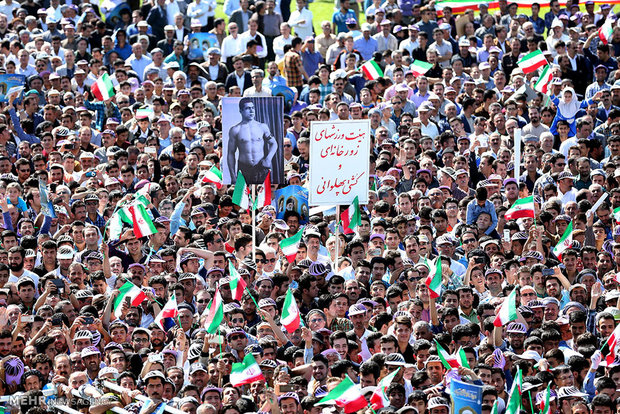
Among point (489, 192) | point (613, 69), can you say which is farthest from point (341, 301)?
point (613, 69)

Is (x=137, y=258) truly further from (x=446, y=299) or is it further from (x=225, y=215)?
(x=446, y=299)

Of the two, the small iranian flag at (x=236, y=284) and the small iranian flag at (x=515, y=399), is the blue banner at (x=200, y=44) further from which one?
the small iranian flag at (x=515, y=399)

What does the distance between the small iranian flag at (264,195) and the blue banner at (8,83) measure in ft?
20.3

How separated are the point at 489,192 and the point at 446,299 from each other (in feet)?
12.6

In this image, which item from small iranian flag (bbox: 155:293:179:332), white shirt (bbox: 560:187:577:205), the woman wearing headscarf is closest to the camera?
small iranian flag (bbox: 155:293:179:332)

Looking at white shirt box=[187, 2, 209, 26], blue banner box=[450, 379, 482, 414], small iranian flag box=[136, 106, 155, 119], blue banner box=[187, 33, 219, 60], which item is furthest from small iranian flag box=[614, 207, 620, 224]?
white shirt box=[187, 2, 209, 26]

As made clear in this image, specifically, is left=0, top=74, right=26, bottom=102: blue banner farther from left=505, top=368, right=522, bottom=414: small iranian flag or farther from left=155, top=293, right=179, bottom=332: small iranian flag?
left=505, top=368, right=522, bottom=414: small iranian flag

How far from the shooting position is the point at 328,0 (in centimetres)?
3431

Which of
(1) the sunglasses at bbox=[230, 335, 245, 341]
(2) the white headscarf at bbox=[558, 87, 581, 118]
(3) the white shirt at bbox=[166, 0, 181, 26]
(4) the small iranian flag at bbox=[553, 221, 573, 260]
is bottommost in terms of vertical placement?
(4) the small iranian flag at bbox=[553, 221, 573, 260]

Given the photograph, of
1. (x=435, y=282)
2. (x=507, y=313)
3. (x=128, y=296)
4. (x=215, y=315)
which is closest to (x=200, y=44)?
(x=128, y=296)

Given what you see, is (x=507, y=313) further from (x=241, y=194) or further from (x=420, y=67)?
(x=420, y=67)

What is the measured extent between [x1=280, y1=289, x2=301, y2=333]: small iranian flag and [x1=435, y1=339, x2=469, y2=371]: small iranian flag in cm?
162

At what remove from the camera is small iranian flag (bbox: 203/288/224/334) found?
54.3ft

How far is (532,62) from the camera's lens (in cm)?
2562
